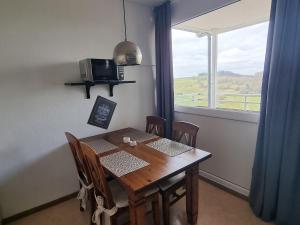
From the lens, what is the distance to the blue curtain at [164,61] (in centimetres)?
265

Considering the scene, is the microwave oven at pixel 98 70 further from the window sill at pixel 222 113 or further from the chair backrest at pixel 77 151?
the window sill at pixel 222 113

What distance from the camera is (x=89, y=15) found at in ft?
7.59

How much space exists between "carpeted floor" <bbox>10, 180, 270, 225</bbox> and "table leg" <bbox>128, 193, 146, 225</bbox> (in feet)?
2.21

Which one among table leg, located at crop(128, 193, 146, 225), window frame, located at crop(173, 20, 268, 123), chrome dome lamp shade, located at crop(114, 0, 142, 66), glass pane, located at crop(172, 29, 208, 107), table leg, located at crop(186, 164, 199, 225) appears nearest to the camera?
table leg, located at crop(128, 193, 146, 225)

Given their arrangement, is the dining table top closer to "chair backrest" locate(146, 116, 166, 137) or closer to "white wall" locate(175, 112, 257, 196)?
"chair backrest" locate(146, 116, 166, 137)

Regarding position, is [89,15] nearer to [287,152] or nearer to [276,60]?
[276,60]

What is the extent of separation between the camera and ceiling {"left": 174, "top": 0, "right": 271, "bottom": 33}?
2289 millimetres

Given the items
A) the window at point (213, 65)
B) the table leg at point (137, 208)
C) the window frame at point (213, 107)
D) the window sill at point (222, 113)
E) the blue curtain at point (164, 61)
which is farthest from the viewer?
the window at point (213, 65)

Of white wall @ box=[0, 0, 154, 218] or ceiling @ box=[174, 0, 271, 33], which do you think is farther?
ceiling @ box=[174, 0, 271, 33]

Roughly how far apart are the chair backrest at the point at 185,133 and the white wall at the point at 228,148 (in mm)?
539

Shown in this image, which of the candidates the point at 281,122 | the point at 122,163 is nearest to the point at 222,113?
the point at 281,122

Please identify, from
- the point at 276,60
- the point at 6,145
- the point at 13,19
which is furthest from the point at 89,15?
the point at 276,60

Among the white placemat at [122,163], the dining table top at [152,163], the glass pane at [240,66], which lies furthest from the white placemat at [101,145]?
the glass pane at [240,66]

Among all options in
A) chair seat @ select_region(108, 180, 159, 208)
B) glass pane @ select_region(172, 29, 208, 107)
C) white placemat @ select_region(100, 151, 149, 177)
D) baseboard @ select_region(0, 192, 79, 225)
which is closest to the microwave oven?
white placemat @ select_region(100, 151, 149, 177)
